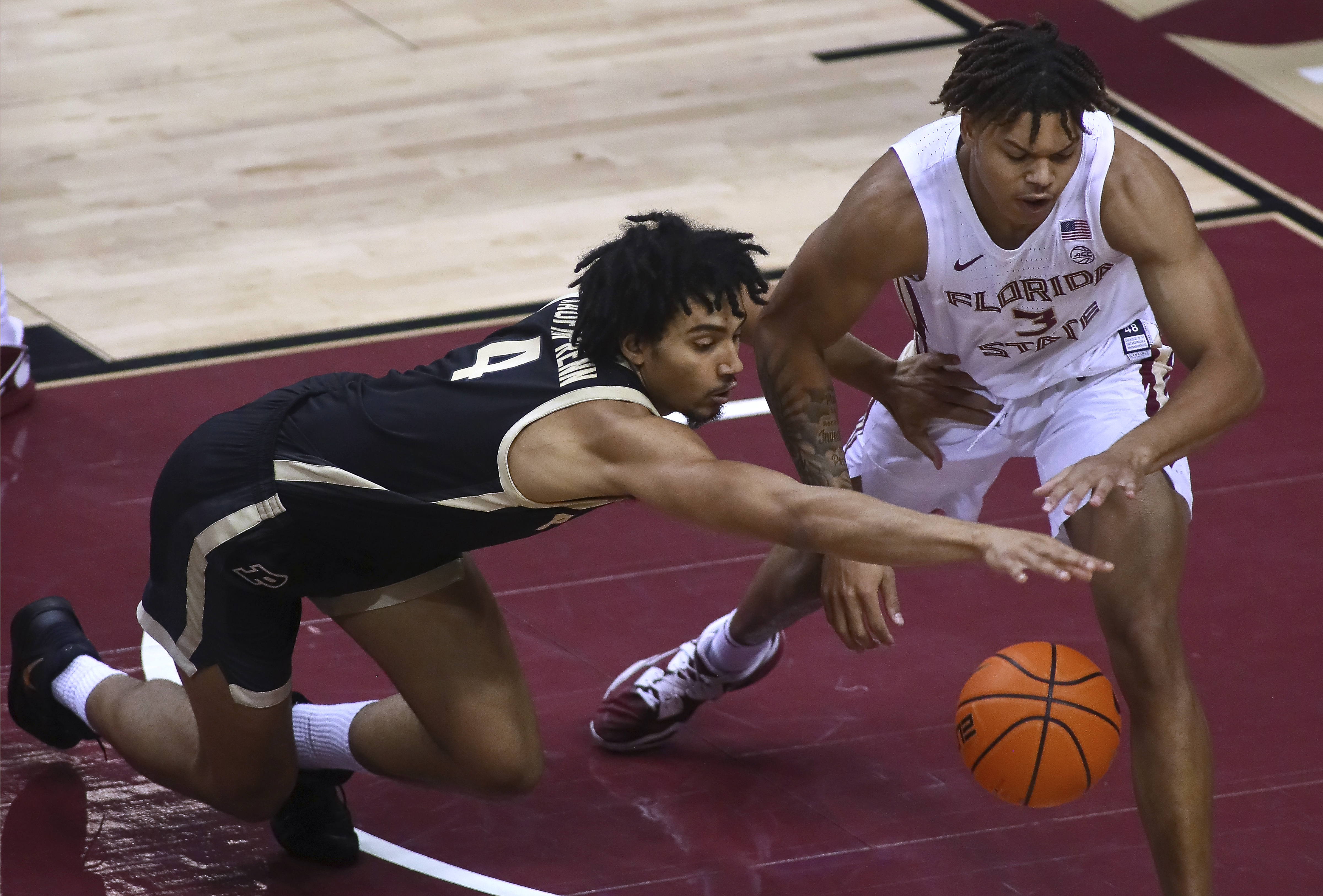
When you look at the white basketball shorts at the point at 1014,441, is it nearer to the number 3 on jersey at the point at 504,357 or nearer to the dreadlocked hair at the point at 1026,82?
the dreadlocked hair at the point at 1026,82

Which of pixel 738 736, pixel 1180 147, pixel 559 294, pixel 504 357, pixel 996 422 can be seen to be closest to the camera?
pixel 504 357

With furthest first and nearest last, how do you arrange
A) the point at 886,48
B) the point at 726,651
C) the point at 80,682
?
the point at 886,48, the point at 726,651, the point at 80,682

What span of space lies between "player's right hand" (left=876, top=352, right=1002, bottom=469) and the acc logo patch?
482 mm

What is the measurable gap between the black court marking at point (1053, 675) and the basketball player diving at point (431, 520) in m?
0.67

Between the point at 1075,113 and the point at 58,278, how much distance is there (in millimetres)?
5452

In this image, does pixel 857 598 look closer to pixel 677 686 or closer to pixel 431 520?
pixel 431 520

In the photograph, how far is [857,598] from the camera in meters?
4.13

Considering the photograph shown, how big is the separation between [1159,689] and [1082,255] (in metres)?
1.06

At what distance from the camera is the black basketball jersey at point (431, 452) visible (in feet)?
13.1

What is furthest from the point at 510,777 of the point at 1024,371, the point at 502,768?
the point at 1024,371

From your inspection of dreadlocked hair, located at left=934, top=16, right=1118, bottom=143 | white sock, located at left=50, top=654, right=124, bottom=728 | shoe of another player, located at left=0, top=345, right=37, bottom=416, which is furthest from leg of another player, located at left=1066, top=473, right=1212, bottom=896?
shoe of another player, located at left=0, top=345, right=37, bottom=416

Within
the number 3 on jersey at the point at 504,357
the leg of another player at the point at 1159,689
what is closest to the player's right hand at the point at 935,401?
the leg of another player at the point at 1159,689

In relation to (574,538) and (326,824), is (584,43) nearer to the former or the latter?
(574,538)

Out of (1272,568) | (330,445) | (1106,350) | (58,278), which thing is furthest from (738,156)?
(330,445)
